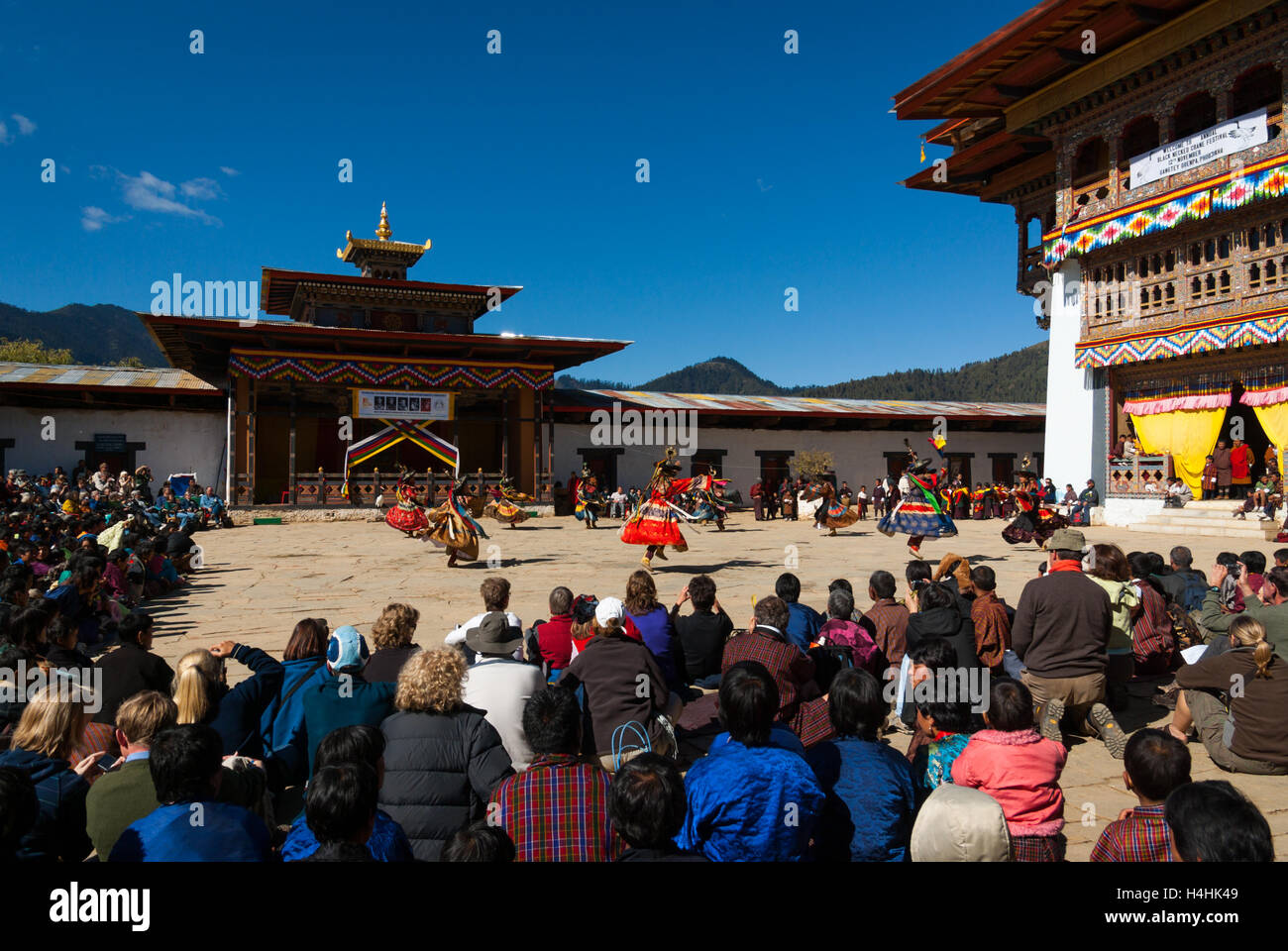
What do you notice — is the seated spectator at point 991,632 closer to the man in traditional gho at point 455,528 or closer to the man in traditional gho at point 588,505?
the man in traditional gho at point 455,528

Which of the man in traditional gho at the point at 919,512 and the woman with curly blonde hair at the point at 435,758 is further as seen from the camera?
the man in traditional gho at the point at 919,512

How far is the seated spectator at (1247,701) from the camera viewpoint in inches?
180

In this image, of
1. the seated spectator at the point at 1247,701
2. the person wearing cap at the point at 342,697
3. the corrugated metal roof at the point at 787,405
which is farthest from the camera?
the corrugated metal roof at the point at 787,405

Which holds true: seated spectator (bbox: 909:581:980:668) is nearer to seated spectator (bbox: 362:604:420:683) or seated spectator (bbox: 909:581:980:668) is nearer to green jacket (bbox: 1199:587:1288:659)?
green jacket (bbox: 1199:587:1288:659)

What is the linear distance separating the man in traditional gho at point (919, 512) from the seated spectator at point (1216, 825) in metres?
11.1

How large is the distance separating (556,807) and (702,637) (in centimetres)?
314

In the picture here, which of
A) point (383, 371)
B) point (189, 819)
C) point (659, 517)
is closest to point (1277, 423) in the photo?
point (659, 517)

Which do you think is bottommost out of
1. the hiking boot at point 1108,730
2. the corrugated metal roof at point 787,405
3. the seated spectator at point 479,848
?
the hiking boot at point 1108,730

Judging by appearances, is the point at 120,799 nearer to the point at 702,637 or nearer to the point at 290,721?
the point at 290,721

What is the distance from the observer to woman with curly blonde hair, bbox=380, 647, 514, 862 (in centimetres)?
322

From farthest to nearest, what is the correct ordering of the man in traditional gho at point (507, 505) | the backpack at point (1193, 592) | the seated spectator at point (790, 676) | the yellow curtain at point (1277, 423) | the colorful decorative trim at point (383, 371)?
1. the colorful decorative trim at point (383, 371)
2. the man in traditional gho at point (507, 505)
3. the yellow curtain at point (1277, 423)
4. the backpack at point (1193, 592)
5. the seated spectator at point (790, 676)

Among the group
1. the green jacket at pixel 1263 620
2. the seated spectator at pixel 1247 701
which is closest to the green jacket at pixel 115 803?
the seated spectator at pixel 1247 701
